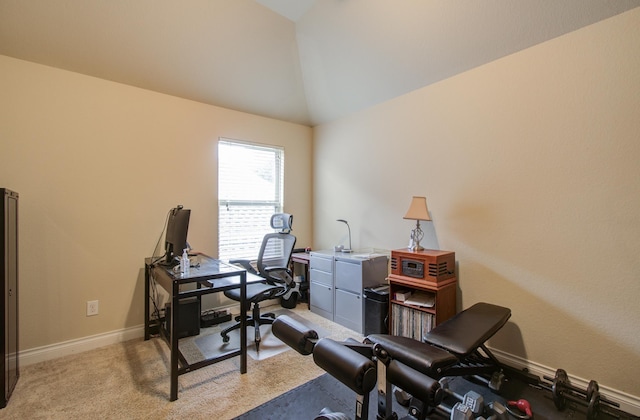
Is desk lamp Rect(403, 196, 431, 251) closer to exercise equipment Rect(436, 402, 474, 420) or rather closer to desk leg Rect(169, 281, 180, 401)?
exercise equipment Rect(436, 402, 474, 420)

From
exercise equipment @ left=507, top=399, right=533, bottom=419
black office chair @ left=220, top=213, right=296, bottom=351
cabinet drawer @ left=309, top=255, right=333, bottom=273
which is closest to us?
exercise equipment @ left=507, top=399, right=533, bottom=419

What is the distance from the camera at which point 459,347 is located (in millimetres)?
1612

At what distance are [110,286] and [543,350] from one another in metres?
3.63

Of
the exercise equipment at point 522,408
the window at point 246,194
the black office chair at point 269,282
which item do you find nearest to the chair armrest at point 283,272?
the black office chair at point 269,282

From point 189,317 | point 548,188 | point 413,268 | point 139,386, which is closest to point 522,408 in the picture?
point 413,268

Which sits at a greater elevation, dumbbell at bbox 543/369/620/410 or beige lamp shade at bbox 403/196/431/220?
A: beige lamp shade at bbox 403/196/431/220

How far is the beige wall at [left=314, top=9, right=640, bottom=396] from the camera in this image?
1836mm

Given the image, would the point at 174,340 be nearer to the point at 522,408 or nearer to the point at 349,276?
the point at 349,276

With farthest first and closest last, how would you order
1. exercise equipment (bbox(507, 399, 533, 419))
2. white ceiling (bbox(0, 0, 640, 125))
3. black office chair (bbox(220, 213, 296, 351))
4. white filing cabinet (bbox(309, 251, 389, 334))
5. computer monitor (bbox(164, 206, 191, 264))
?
white filing cabinet (bbox(309, 251, 389, 334)) < black office chair (bbox(220, 213, 296, 351)) < computer monitor (bbox(164, 206, 191, 264)) < white ceiling (bbox(0, 0, 640, 125)) < exercise equipment (bbox(507, 399, 533, 419))

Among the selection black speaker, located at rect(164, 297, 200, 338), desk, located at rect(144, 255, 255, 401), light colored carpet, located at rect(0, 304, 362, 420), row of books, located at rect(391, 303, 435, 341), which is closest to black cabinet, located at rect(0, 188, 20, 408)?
light colored carpet, located at rect(0, 304, 362, 420)

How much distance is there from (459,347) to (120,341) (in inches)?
114

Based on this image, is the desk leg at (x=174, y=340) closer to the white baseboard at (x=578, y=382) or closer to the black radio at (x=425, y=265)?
the black radio at (x=425, y=265)

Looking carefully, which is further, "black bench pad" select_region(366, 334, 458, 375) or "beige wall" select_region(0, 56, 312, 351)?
"beige wall" select_region(0, 56, 312, 351)

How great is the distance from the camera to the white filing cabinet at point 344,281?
9.60ft
